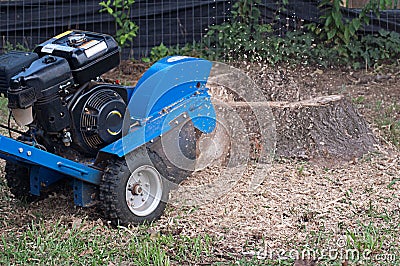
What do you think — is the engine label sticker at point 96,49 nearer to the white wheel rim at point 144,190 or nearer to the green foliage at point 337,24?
the white wheel rim at point 144,190

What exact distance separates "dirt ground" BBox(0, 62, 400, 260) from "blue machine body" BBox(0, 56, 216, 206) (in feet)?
1.04

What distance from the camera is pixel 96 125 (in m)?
3.97

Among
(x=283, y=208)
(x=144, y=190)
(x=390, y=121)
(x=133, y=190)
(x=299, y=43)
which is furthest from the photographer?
(x=299, y=43)

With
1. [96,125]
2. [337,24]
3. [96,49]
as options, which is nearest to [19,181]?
[96,125]

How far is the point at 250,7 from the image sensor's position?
751 centimetres

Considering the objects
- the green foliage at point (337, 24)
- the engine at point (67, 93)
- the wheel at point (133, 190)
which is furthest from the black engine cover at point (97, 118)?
the green foliage at point (337, 24)

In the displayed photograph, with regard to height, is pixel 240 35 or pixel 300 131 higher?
pixel 240 35

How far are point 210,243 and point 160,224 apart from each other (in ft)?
1.28

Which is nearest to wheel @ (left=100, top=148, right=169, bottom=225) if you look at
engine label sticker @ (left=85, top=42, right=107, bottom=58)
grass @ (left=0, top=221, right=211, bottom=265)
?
grass @ (left=0, top=221, right=211, bottom=265)

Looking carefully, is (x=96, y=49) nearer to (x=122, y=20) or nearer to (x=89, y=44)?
(x=89, y=44)

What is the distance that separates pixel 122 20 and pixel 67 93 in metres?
3.78

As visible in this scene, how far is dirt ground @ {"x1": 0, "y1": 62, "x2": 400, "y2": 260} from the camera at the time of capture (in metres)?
4.02

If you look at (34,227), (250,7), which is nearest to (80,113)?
(34,227)

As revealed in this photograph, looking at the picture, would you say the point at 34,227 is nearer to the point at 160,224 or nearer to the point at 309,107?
the point at 160,224
